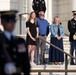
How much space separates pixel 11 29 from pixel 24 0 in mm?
15298

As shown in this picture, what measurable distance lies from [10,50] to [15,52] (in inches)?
3.1

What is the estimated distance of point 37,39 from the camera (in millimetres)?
13594

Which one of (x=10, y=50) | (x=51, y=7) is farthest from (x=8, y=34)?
(x=51, y=7)

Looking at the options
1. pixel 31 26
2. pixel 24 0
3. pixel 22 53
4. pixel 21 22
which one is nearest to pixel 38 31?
pixel 31 26

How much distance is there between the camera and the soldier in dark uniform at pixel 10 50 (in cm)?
550

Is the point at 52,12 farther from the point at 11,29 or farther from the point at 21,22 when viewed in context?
the point at 11,29

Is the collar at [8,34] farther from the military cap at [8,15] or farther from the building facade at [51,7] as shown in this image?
the building facade at [51,7]

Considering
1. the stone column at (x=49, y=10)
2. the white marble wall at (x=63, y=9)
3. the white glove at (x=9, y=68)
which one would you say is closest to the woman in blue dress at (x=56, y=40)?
the stone column at (x=49, y=10)

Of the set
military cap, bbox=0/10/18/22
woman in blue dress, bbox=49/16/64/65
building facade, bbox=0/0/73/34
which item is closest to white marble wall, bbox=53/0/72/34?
building facade, bbox=0/0/73/34

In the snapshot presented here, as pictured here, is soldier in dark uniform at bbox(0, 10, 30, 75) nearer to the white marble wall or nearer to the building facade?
the building facade

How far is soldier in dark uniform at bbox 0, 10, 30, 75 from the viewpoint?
5497 millimetres

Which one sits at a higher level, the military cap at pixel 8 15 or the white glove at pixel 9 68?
the military cap at pixel 8 15

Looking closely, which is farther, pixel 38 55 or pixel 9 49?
pixel 38 55

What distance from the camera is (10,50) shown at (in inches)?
218
